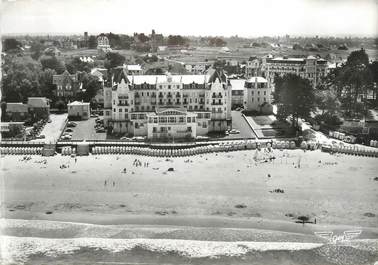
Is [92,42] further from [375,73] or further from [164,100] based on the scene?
[375,73]

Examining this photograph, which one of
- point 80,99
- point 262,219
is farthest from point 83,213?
point 80,99

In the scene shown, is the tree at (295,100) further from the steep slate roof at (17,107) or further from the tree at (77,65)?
the tree at (77,65)

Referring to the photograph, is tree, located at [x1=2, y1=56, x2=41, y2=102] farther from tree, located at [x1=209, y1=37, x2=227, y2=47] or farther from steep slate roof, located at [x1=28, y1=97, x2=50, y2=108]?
tree, located at [x1=209, y1=37, x2=227, y2=47]

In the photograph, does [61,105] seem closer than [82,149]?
No

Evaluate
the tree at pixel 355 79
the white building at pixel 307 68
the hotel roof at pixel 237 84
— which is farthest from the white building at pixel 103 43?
the tree at pixel 355 79

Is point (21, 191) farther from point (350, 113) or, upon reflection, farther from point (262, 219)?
point (350, 113)

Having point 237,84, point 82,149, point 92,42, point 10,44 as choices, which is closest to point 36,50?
point 92,42

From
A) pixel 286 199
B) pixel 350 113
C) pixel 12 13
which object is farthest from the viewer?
pixel 350 113
